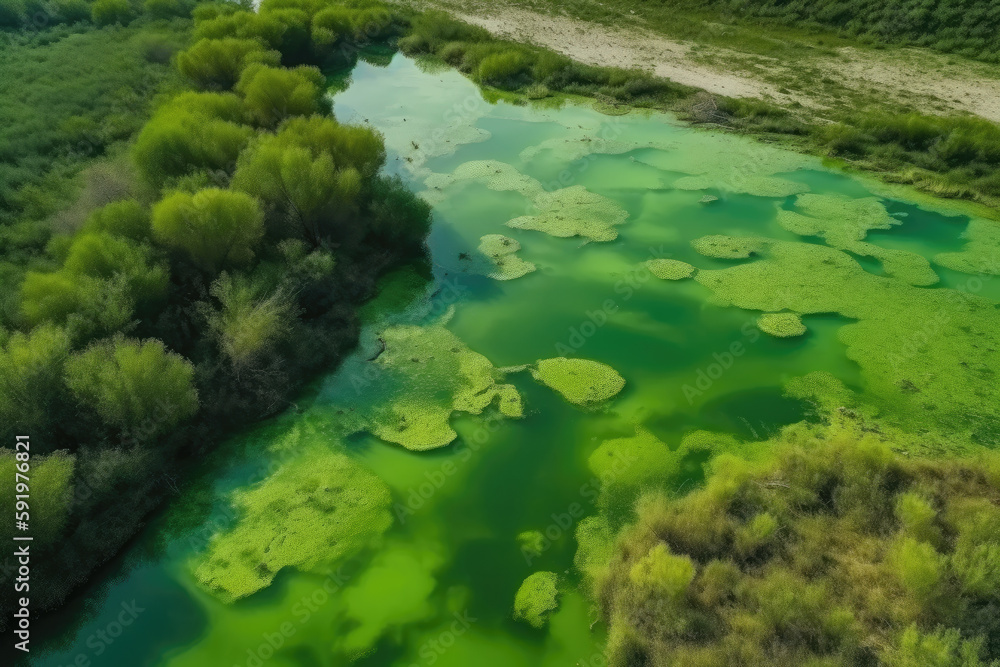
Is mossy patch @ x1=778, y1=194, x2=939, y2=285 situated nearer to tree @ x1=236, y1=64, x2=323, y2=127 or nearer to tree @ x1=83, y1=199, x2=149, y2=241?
tree @ x1=236, y1=64, x2=323, y2=127

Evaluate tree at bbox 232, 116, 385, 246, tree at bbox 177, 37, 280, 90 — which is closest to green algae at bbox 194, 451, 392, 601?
tree at bbox 232, 116, 385, 246

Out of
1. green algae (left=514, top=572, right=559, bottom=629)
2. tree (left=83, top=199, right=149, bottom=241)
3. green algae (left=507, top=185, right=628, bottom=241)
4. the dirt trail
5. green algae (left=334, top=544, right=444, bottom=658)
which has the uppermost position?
the dirt trail

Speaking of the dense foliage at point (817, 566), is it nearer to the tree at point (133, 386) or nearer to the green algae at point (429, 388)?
the green algae at point (429, 388)

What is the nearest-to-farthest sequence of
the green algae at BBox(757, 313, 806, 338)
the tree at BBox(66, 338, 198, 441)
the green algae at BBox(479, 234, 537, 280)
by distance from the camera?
the tree at BBox(66, 338, 198, 441) < the green algae at BBox(757, 313, 806, 338) < the green algae at BBox(479, 234, 537, 280)

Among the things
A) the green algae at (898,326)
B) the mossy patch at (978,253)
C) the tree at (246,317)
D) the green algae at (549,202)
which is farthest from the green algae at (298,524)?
the mossy patch at (978,253)

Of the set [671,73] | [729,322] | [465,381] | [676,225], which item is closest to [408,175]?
[676,225]
